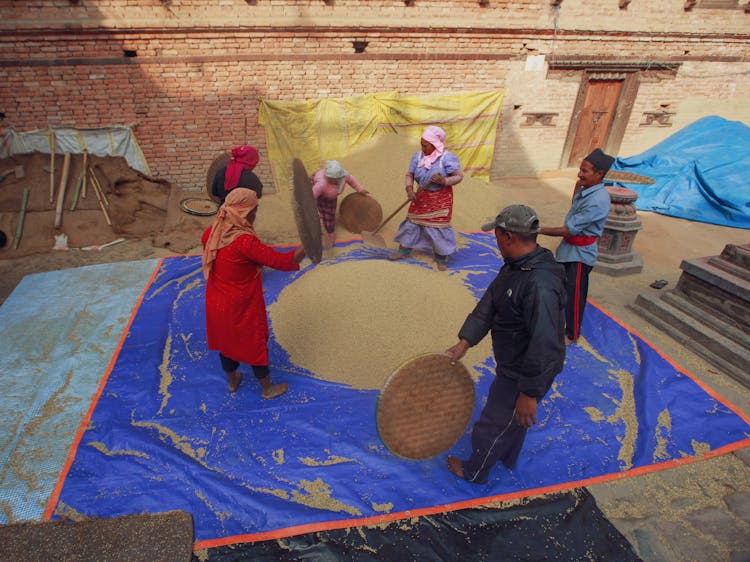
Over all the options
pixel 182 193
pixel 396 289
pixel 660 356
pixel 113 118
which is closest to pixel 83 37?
pixel 113 118

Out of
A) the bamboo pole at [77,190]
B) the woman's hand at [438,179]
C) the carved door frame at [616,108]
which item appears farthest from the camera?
the carved door frame at [616,108]

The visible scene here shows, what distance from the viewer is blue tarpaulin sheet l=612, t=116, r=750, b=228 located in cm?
685

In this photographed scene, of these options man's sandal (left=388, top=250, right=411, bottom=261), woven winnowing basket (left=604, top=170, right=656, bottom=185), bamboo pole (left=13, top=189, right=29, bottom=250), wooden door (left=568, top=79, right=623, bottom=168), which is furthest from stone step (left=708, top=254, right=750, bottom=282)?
bamboo pole (left=13, top=189, right=29, bottom=250)

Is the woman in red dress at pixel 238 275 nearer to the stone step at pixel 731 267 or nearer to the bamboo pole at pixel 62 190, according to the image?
the stone step at pixel 731 267

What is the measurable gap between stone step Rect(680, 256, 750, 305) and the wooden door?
19.1 feet

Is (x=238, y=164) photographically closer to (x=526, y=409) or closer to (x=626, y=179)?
(x=526, y=409)

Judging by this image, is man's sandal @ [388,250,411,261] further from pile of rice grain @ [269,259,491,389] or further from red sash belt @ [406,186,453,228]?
pile of rice grain @ [269,259,491,389]

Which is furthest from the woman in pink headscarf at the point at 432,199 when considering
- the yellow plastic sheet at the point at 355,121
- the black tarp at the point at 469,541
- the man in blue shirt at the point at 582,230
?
the yellow plastic sheet at the point at 355,121

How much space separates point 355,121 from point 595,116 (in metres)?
5.43

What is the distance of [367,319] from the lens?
11.1 ft

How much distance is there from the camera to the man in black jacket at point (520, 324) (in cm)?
177

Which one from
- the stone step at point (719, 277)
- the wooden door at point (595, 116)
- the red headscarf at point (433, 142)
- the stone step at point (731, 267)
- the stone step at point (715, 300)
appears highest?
the wooden door at point (595, 116)

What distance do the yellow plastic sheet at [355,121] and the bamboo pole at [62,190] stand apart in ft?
9.84

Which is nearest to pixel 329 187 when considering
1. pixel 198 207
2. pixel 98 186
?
pixel 198 207
